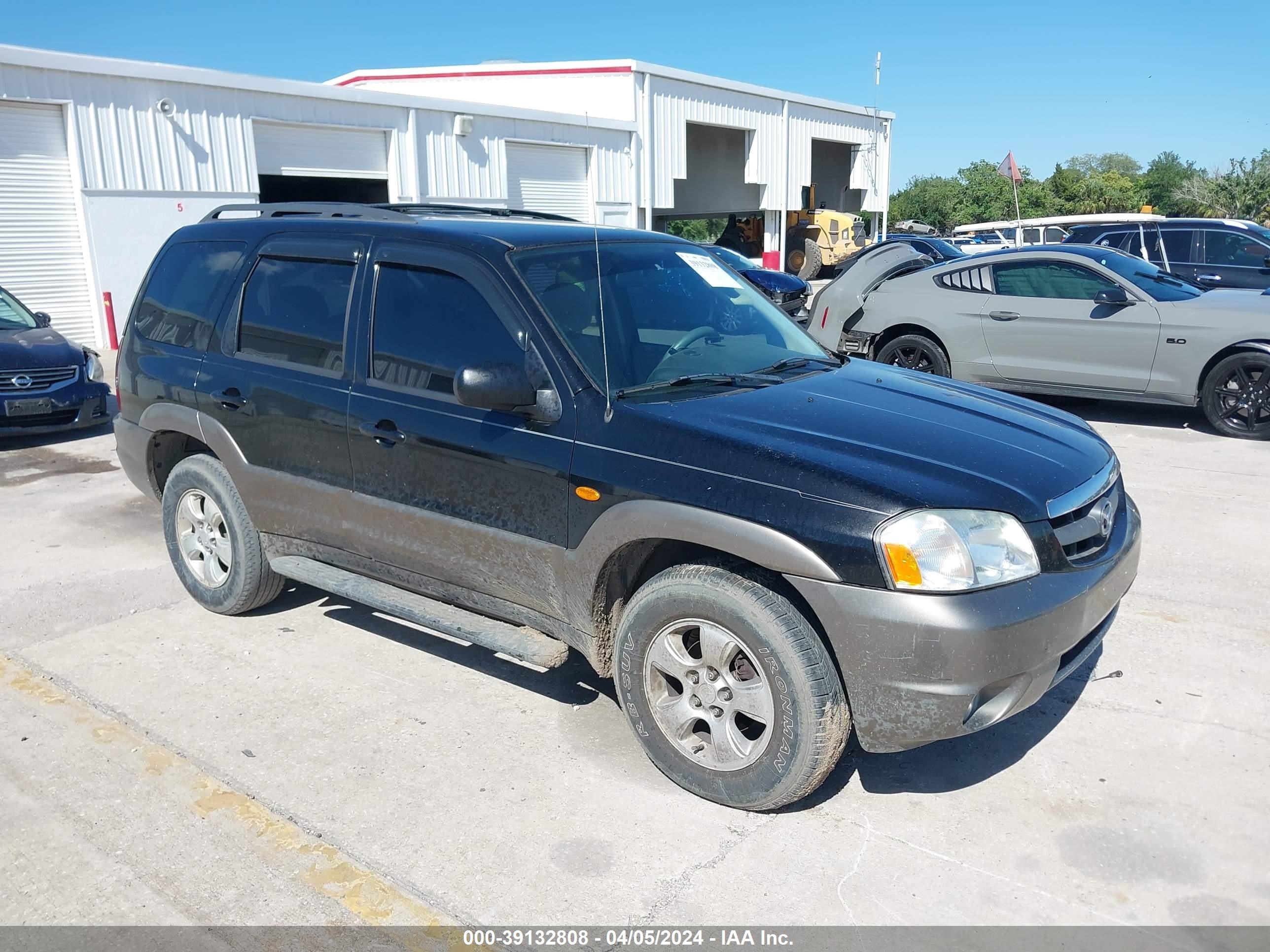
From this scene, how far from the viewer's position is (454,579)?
4.03 meters

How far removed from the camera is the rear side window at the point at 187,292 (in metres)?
4.90

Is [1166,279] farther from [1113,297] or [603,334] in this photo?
[603,334]

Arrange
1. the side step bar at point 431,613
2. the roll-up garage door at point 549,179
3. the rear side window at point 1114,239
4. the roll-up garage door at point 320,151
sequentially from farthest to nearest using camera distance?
the roll-up garage door at point 549,179, the roll-up garage door at point 320,151, the rear side window at point 1114,239, the side step bar at point 431,613

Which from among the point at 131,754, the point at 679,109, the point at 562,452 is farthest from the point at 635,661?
the point at 679,109

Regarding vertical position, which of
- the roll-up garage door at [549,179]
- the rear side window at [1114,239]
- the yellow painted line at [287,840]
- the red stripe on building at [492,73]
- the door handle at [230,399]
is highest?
the red stripe on building at [492,73]

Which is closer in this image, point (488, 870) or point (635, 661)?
point (488, 870)

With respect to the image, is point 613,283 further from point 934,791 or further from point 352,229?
point 934,791

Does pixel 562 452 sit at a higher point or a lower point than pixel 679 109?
lower

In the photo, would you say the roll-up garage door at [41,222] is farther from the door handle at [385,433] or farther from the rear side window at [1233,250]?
the rear side window at [1233,250]

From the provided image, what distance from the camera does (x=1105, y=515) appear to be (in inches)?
140

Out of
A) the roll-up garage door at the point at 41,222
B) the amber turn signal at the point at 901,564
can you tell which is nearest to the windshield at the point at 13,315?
the roll-up garage door at the point at 41,222

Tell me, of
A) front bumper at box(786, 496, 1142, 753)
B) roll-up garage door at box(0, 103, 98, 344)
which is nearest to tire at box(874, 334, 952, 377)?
front bumper at box(786, 496, 1142, 753)

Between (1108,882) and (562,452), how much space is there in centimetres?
216

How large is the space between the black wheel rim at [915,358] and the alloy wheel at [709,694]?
7.18 metres
